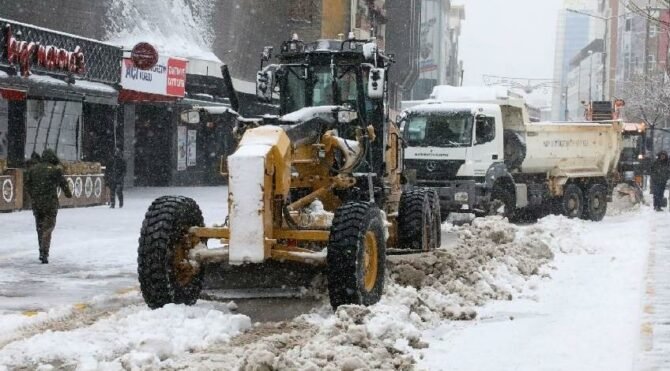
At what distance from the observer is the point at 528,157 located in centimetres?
2642

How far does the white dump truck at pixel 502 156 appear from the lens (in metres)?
23.6

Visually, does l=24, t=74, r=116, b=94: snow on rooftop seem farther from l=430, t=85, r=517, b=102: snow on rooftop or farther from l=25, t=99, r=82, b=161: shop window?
l=430, t=85, r=517, b=102: snow on rooftop

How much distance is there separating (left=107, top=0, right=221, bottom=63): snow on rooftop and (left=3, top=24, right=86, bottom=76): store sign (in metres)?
5.10

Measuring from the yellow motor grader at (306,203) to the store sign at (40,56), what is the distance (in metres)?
13.5

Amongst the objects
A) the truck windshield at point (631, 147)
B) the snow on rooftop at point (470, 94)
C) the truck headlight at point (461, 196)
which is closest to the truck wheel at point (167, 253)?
the truck headlight at point (461, 196)

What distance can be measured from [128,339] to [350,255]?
2.41 m

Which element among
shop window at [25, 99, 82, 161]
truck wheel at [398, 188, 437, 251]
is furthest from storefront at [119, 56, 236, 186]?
truck wheel at [398, 188, 437, 251]

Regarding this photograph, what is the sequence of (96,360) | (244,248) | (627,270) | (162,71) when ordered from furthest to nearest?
(162,71)
(627,270)
(244,248)
(96,360)

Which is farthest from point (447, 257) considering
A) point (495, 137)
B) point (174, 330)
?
point (495, 137)

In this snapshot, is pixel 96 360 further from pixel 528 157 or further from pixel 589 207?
pixel 589 207

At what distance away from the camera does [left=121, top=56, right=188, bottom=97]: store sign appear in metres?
32.8

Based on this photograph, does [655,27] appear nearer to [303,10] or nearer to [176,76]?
[303,10]

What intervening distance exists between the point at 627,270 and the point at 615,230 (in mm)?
8805

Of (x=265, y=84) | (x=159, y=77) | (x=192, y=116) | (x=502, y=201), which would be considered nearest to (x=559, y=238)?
Result: (x=502, y=201)
